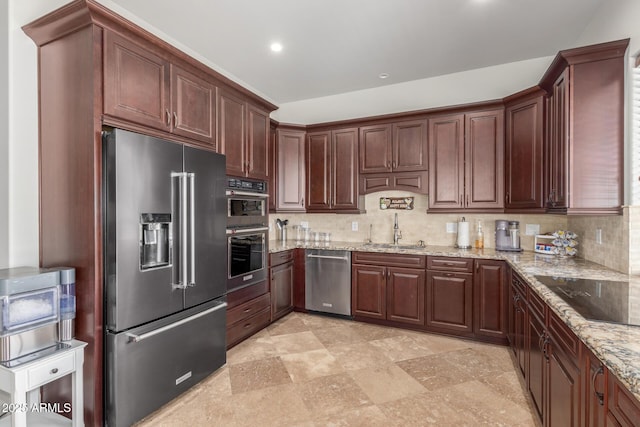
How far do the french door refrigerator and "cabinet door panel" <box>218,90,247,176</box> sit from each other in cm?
35

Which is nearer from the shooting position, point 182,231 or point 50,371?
point 50,371

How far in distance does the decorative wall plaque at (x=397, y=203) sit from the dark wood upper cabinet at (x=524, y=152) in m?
1.09

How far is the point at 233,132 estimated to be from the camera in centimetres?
293

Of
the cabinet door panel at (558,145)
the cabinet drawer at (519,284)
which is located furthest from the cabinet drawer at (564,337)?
the cabinet door panel at (558,145)

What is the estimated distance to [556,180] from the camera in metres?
2.47

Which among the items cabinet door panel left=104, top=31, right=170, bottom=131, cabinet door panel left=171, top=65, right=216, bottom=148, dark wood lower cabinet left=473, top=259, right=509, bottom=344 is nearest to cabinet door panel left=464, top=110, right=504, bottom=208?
dark wood lower cabinet left=473, top=259, right=509, bottom=344

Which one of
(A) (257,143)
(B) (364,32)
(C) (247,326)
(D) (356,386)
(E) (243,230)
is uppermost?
(B) (364,32)

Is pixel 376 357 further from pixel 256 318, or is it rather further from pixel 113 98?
pixel 113 98

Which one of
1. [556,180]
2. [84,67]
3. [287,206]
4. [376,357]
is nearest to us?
[84,67]

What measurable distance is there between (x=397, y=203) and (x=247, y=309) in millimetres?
2245

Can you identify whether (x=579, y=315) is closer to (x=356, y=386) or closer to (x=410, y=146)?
(x=356, y=386)

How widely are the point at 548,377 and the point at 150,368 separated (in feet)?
7.56

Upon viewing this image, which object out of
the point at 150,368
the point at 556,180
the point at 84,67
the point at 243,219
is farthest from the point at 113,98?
the point at 556,180

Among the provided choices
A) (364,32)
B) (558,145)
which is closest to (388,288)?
(558,145)
